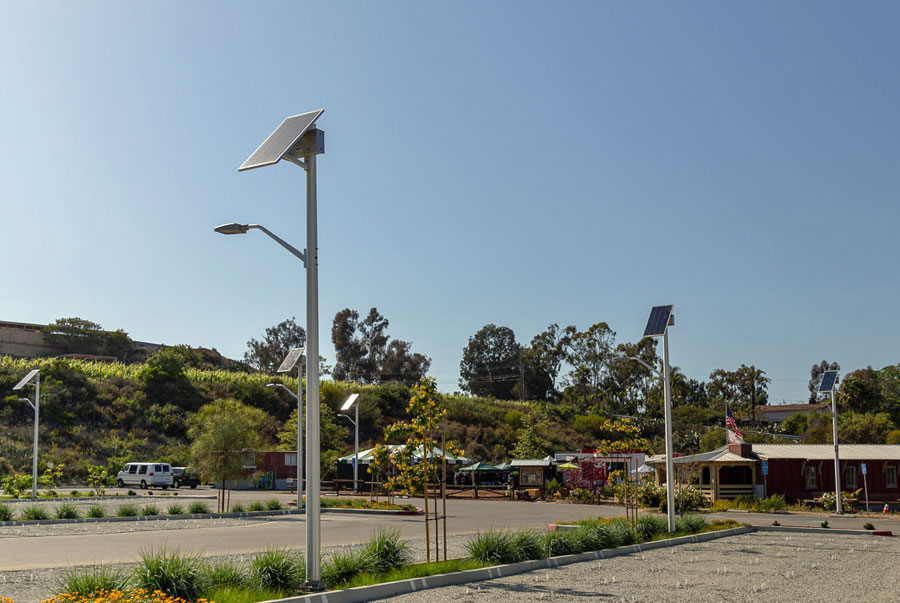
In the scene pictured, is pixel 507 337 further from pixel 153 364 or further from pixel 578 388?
pixel 153 364

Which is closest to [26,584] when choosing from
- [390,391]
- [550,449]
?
[550,449]

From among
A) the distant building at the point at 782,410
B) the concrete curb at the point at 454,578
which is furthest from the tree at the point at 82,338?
the concrete curb at the point at 454,578

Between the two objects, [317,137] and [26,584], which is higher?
[317,137]

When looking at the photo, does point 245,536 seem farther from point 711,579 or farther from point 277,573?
point 711,579

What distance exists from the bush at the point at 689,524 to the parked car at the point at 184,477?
129 ft

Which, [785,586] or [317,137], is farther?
[785,586]

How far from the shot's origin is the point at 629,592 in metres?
12.0

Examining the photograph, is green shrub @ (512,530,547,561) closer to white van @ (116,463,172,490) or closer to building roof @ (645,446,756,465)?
building roof @ (645,446,756,465)

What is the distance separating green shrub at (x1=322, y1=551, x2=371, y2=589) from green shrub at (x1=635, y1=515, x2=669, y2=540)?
9064mm

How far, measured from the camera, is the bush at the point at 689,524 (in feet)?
72.0

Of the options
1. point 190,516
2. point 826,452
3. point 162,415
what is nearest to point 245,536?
point 190,516

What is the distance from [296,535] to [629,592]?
12.2 metres

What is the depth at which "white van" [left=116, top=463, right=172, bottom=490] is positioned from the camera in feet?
170

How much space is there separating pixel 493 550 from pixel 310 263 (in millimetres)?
6683
